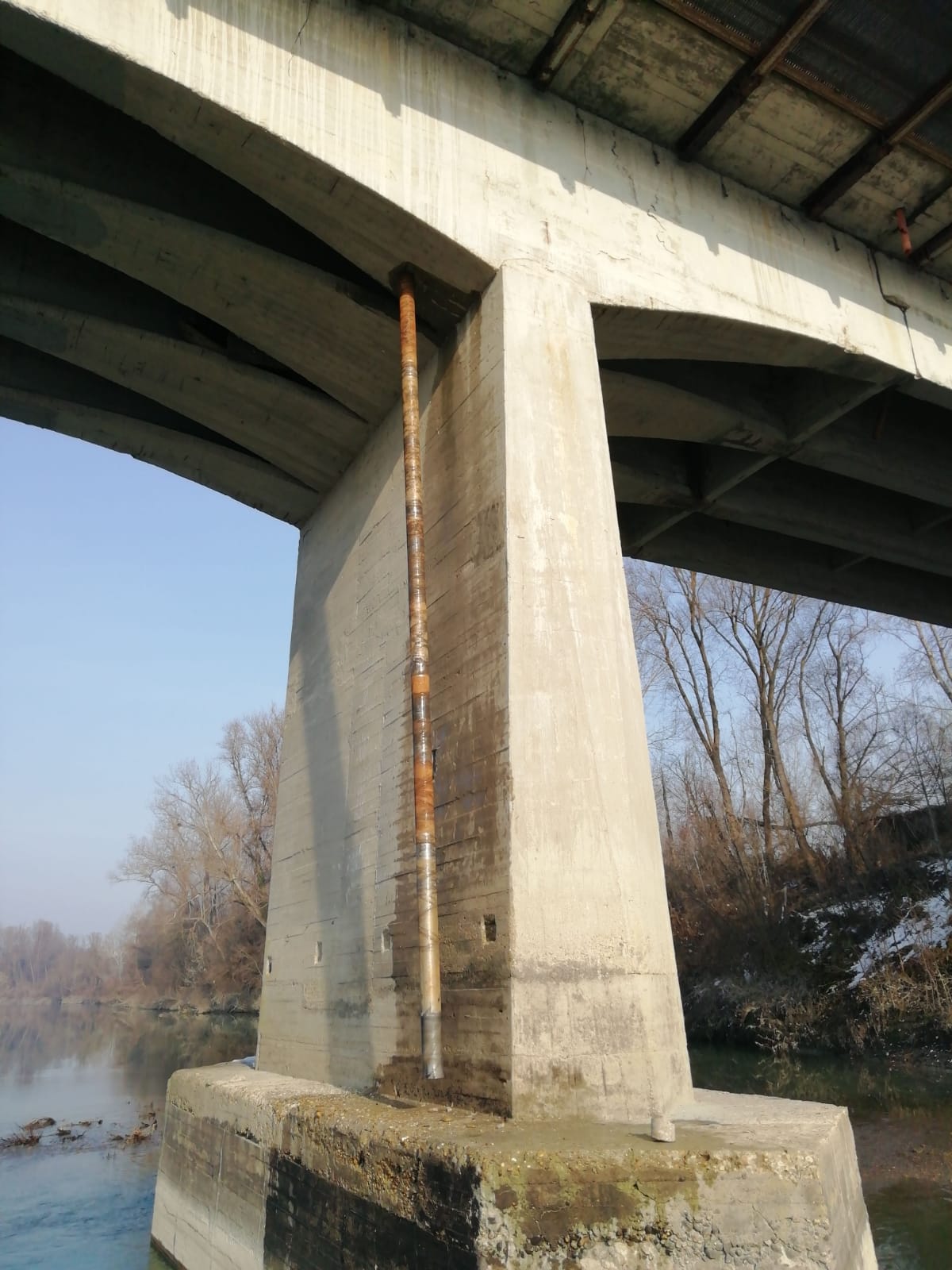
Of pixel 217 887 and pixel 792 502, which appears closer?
pixel 792 502

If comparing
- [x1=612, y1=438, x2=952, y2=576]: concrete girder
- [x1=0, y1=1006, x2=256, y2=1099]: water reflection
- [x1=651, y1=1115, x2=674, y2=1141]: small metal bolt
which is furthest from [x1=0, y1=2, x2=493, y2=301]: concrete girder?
[x1=0, y1=1006, x2=256, y2=1099]: water reflection

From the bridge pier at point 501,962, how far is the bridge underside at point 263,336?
2.77 ft

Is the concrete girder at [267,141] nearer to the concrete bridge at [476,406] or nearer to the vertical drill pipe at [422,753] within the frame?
the concrete bridge at [476,406]

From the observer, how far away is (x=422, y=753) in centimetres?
564

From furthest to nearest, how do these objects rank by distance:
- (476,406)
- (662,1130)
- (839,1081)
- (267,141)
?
1. (839,1081)
2. (476,406)
3. (267,141)
4. (662,1130)

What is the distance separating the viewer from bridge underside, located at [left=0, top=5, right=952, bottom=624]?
652cm

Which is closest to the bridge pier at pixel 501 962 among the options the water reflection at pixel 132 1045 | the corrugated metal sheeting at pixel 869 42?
the corrugated metal sheeting at pixel 869 42

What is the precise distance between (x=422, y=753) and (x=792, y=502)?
835 cm

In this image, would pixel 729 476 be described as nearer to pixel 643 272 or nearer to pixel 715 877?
pixel 643 272

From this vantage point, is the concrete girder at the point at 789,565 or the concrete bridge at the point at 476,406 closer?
the concrete bridge at the point at 476,406

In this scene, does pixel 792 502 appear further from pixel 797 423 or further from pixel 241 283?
pixel 241 283

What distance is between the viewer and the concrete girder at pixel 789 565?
1325cm

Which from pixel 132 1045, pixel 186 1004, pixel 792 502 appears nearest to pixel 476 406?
pixel 792 502

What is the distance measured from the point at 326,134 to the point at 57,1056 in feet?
110
